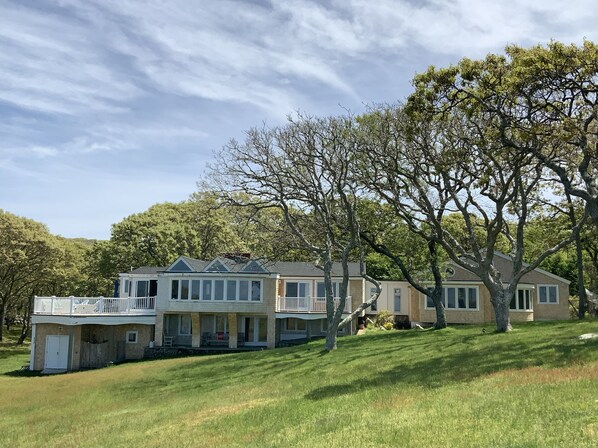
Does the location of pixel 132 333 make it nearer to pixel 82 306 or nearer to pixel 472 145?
pixel 82 306

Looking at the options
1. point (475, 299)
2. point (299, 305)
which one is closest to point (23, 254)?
point (299, 305)

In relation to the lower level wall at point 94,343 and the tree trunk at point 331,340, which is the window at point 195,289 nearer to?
the lower level wall at point 94,343

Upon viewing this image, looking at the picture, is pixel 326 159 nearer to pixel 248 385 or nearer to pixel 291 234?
pixel 291 234

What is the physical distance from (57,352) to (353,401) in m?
28.5

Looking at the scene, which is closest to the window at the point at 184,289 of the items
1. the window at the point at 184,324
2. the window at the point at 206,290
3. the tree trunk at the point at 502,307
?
the window at the point at 206,290

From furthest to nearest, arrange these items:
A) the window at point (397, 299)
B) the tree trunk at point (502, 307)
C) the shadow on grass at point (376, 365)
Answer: the window at point (397, 299) → the tree trunk at point (502, 307) → the shadow on grass at point (376, 365)

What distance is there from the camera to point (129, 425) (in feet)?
45.6

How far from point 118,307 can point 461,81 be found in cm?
2625

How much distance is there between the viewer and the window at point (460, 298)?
40.8 metres

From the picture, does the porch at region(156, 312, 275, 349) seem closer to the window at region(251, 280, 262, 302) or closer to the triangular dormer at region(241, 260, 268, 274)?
the window at region(251, 280, 262, 302)

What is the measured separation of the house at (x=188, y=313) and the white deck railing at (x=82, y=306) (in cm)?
6

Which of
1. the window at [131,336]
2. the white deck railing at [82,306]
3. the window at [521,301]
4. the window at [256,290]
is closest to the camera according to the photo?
the white deck railing at [82,306]

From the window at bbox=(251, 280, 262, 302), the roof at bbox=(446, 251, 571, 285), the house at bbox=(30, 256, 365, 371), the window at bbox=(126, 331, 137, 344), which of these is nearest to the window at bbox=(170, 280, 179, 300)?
the house at bbox=(30, 256, 365, 371)

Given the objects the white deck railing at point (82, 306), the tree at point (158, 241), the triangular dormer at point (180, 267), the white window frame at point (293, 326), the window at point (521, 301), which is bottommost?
the white window frame at point (293, 326)
